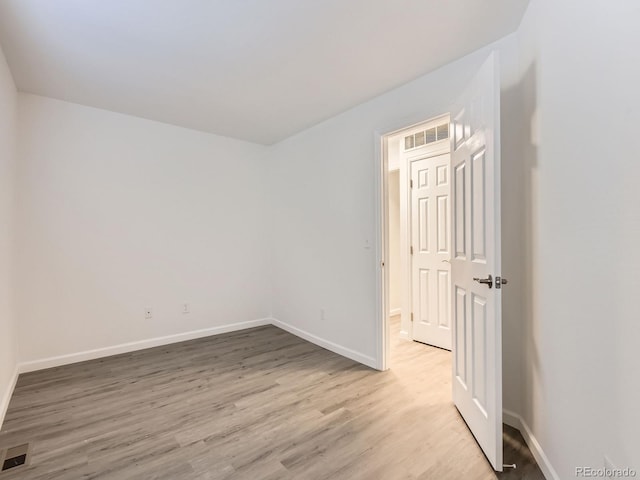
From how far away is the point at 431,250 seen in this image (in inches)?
Result: 140

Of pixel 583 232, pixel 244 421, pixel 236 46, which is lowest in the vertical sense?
pixel 244 421

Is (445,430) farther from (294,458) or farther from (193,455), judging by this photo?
(193,455)

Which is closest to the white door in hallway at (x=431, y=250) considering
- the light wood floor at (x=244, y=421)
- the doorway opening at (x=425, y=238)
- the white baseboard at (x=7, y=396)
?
the doorway opening at (x=425, y=238)

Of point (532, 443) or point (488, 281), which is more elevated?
point (488, 281)

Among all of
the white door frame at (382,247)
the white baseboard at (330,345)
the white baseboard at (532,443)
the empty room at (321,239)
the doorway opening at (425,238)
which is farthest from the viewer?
the doorway opening at (425,238)

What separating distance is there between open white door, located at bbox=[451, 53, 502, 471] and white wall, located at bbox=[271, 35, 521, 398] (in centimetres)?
29

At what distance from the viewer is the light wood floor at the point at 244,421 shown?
1.66 meters

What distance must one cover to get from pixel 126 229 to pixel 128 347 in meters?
1.27

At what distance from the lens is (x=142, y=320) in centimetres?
345

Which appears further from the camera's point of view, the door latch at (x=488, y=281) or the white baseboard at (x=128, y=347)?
the white baseboard at (x=128, y=347)

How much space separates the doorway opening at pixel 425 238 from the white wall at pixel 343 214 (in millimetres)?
433

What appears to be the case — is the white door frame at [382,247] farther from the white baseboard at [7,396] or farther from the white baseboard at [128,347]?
the white baseboard at [7,396]
